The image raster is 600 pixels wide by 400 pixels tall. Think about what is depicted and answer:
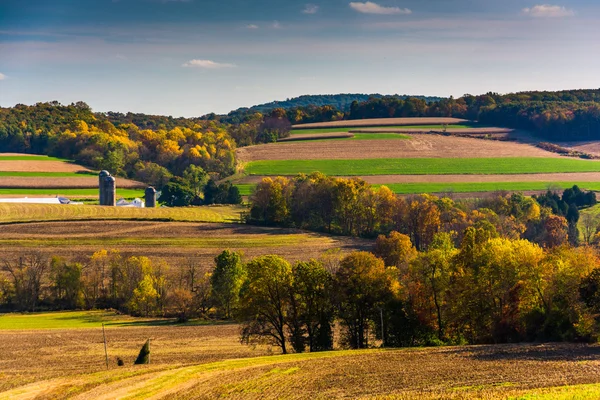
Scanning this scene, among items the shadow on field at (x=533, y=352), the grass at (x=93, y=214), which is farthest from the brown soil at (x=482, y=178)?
the shadow on field at (x=533, y=352)

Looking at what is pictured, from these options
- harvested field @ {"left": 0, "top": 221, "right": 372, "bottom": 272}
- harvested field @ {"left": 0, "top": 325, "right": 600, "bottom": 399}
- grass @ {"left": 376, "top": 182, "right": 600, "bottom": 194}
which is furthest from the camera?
grass @ {"left": 376, "top": 182, "right": 600, "bottom": 194}

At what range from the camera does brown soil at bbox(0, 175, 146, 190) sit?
428 ft

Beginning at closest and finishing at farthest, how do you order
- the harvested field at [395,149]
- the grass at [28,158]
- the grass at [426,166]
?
the grass at [426,166]
the harvested field at [395,149]
the grass at [28,158]

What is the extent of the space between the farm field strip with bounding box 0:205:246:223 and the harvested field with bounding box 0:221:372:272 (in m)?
2.87

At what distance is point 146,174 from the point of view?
150 meters

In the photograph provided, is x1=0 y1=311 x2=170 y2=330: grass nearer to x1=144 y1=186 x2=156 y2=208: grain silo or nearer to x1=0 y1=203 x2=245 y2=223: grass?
x1=0 y1=203 x2=245 y2=223: grass

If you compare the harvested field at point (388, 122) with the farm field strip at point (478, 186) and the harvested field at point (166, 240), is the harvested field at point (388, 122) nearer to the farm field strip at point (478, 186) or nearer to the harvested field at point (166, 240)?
the farm field strip at point (478, 186)

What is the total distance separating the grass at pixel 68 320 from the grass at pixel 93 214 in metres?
30.3

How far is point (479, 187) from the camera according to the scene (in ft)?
387

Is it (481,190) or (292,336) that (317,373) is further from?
(481,190)

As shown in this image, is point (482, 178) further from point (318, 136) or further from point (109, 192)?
point (109, 192)

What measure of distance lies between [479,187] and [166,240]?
177 ft

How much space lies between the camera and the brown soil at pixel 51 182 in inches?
5133

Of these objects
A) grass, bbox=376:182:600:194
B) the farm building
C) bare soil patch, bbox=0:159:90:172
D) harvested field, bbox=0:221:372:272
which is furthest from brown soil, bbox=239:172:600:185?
bare soil patch, bbox=0:159:90:172
